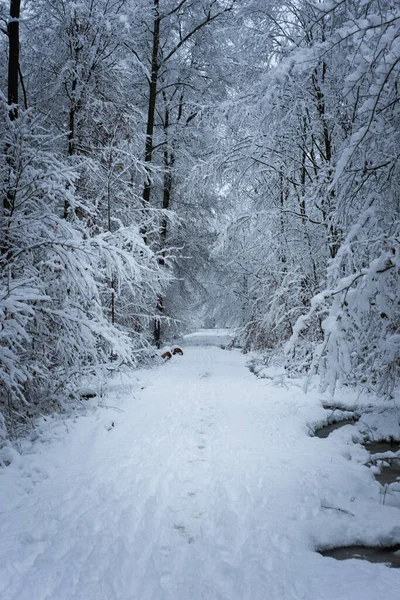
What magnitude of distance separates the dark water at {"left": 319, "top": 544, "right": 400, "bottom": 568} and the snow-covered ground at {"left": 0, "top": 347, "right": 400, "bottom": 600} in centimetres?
7

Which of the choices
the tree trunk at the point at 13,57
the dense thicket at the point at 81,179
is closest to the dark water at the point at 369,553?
the dense thicket at the point at 81,179

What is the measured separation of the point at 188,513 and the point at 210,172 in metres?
5.97

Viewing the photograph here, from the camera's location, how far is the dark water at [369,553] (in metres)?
2.59

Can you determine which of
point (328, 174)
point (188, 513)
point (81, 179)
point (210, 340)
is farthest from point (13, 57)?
point (210, 340)

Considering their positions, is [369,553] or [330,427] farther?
[330,427]

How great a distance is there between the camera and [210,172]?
7.14 meters

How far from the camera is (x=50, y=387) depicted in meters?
5.24

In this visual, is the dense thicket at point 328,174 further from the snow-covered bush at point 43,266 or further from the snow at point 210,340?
the snow at point 210,340

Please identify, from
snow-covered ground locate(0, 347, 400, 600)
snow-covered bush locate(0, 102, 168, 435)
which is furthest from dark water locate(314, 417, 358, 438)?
snow-covered bush locate(0, 102, 168, 435)

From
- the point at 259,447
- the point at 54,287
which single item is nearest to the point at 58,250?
the point at 54,287

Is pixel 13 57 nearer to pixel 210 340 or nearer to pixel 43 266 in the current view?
pixel 43 266

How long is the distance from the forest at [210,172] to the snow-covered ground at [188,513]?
920 millimetres

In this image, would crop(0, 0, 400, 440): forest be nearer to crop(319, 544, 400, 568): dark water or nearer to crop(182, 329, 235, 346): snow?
crop(319, 544, 400, 568): dark water

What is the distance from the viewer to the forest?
318cm
